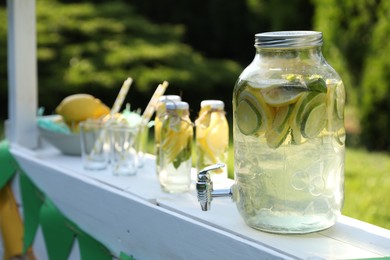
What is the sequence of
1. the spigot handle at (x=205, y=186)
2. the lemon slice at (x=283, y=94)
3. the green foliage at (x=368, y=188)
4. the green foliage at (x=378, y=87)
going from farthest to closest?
1. the green foliage at (x=378, y=87)
2. the green foliage at (x=368, y=188)
3. the spigot handle at (x=205, y=186)
4. the lemon slice at (x=283, y=94)

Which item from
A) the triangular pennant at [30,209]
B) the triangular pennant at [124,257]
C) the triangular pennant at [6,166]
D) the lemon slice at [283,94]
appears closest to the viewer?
the lemon slice at [283,94]

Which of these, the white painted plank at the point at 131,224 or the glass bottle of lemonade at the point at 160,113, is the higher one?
the glass bottle of lemonade at the point at 160,113

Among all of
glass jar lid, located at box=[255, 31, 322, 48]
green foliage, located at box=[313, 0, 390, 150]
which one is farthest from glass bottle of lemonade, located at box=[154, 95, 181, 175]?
green foliage, located at box=[313, 0, 390, 150]

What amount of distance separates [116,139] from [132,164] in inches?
3.0

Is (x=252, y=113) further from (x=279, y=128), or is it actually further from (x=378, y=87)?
(x=378, y=87)

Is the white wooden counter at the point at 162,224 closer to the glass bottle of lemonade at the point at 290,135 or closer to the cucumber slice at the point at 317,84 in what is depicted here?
the glass bottle of lemonade at the point at 290,135

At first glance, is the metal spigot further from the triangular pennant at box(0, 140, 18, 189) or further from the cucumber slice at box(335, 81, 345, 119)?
the triangular pennant at box(0, 140, 18, 189)

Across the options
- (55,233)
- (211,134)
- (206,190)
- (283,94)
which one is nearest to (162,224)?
(206,190)

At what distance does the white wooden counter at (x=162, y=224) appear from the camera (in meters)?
1.15

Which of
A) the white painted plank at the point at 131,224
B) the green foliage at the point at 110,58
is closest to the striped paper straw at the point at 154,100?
the white painted plank at the point at 131,224

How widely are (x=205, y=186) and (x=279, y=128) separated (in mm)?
201

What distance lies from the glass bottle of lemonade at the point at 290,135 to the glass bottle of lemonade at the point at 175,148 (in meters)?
0.29

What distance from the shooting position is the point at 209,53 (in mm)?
9336

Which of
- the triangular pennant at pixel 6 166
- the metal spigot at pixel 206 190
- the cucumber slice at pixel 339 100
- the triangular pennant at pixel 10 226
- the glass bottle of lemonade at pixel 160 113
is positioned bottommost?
the triangular pennant at pixel 10 226
